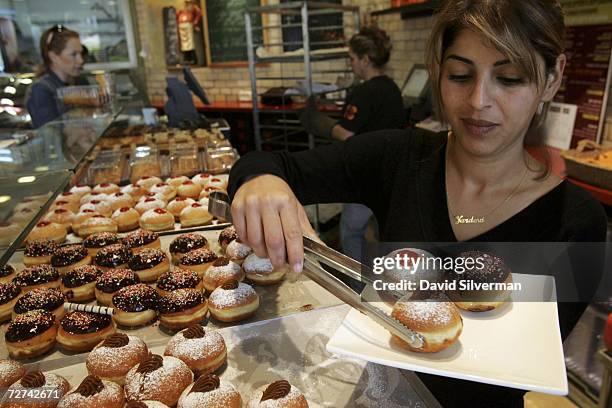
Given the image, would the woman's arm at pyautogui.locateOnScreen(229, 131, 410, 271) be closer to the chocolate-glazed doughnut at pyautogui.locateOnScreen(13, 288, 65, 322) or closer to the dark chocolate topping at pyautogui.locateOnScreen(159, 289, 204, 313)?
the dark chocolate topping at pyautogui.locateOnScreen(159, 289, 204, 313)

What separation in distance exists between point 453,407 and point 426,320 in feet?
2.10

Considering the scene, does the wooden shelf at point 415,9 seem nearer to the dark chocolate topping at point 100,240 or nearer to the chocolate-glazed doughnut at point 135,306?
the dark chocolate topping at point 100,240

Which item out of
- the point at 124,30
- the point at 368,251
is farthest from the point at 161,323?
the point at 124,30

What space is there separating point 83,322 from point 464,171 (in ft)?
4.64

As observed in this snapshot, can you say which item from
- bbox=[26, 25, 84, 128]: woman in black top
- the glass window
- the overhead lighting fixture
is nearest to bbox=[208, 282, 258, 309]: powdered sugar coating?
the overhead lighting fixture

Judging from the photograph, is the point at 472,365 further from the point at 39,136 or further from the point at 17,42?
the point at 17,42

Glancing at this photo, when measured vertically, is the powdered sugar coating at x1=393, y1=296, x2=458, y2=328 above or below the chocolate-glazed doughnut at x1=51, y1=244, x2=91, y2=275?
above

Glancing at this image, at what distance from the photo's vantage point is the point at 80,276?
1966mm

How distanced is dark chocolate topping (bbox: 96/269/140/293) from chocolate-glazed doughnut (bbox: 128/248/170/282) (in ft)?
0.26

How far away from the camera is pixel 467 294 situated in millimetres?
1124

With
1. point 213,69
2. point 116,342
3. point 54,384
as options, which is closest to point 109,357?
point 116,342

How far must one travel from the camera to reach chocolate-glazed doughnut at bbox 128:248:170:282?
6.72 ft

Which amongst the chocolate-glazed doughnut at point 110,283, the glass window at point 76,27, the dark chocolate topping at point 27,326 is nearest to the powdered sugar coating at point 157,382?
the dark chocolate topping at point 27,326

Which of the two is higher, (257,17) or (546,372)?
Result: (257,17)
